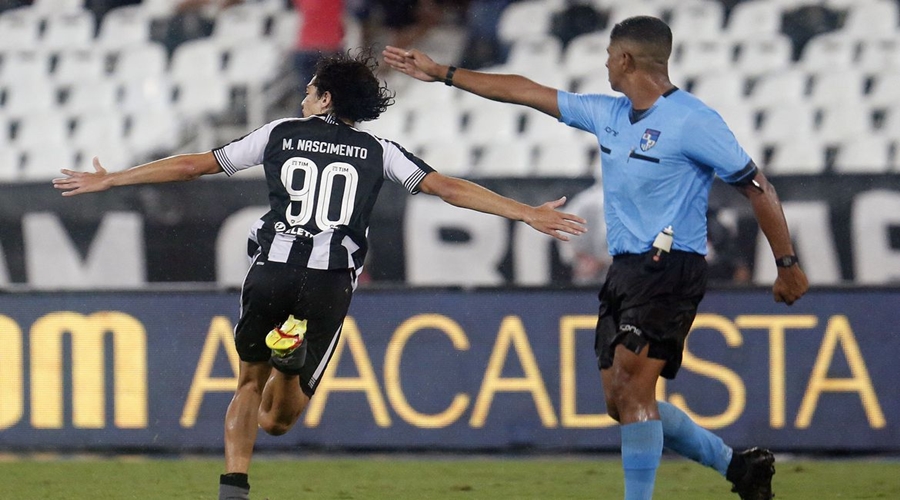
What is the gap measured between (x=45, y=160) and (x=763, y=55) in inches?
249

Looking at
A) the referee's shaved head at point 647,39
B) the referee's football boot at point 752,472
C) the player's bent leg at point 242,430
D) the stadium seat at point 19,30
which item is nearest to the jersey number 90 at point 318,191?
the player's bent leg at point 242,430

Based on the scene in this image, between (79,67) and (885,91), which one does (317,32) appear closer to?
(79,67)

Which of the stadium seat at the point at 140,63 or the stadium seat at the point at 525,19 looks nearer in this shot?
the stadium seat at the point at 525,19

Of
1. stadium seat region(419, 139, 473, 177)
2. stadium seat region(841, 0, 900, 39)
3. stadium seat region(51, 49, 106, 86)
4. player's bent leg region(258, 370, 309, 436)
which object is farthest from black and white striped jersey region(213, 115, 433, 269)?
stadium seat region(51, 49, 106, 86)

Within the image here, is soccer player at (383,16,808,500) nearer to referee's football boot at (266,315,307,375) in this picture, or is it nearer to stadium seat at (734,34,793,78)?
referee's football boot at (266,315,307,375)

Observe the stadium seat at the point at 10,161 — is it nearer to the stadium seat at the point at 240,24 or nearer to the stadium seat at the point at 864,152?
the stadium seat at the point at 240,24

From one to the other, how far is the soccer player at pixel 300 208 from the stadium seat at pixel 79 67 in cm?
754

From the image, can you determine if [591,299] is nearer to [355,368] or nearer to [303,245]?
[355,368]

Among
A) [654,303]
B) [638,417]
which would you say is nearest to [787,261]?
[654,303]

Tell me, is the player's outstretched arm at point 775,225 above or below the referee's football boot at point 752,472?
above

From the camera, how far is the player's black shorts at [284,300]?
5078mm

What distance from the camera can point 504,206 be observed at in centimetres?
500

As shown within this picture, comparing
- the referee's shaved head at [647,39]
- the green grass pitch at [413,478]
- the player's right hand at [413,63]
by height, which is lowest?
the green grass pitch at [413,478]

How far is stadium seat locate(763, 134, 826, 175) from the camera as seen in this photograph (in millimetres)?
10406
